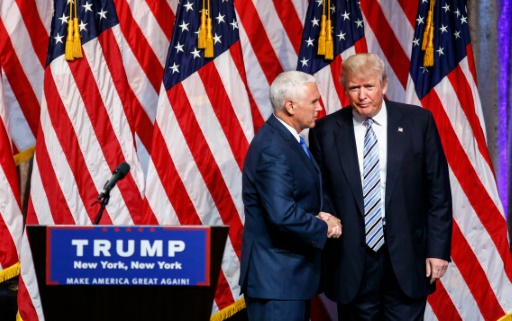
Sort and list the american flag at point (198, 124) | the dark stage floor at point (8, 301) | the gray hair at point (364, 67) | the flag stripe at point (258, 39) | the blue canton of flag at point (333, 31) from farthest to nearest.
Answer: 1. the dark stage floor at point (8, 301)
2. the flag stripe at point (258, 39)
3. the blue canton of flag at point (333, 31)
4. the american flag at point (198, 124)
5. the gray hair at point (364, 67)

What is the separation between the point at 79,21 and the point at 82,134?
64cm

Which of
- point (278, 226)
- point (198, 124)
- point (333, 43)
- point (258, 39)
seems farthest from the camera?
point (258, 39)

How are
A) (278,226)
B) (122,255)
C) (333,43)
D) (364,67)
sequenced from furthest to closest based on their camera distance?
(333,43), (364,67), (278,226), (122,255)

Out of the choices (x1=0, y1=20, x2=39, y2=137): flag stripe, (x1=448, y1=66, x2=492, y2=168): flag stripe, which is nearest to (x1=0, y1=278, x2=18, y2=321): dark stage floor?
(x1=0, y1=20, x2=39, y2=137): flag stripe

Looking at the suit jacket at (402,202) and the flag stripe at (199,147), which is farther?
the flag stripe at (199,147)

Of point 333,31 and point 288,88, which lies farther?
point 333,31

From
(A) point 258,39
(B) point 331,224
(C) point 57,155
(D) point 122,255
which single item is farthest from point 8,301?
(D) point 122,255

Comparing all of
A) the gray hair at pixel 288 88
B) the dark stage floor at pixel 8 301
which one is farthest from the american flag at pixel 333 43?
the dark stage floor at pixel 8 301

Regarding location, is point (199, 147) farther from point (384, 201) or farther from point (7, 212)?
point (384, 201)

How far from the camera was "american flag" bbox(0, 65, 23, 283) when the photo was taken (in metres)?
4.50

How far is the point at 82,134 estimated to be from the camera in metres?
4.54

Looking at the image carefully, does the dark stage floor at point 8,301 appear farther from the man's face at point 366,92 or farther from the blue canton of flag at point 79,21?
the man's face at point 366,92

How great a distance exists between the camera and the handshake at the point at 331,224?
329 cm

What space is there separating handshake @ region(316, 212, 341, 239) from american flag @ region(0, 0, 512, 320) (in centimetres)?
136
